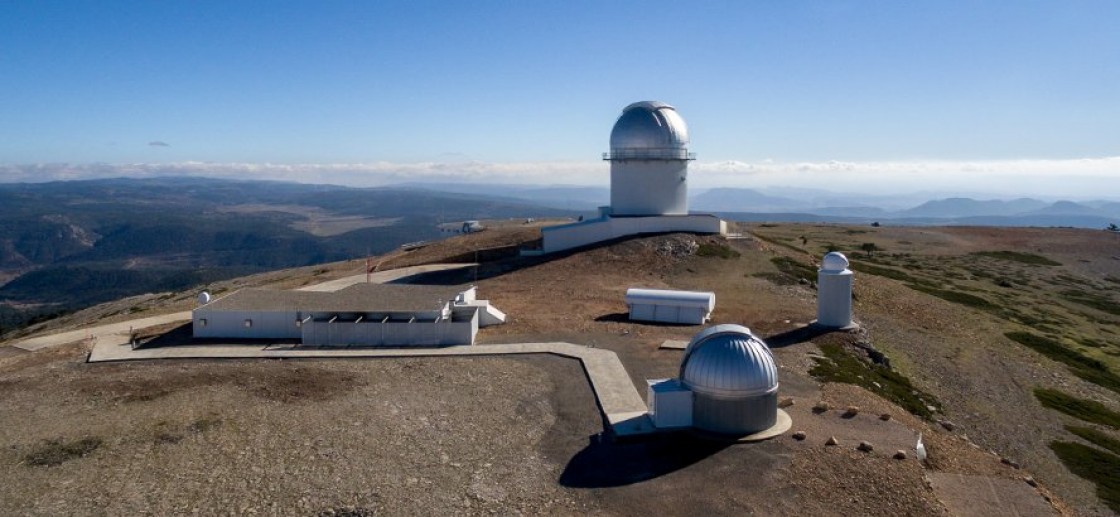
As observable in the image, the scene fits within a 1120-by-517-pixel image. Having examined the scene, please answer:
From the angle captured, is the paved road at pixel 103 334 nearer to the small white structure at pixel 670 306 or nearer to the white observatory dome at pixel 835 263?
the small white structure at pixel 670 306

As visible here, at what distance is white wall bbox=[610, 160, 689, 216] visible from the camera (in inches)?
1956

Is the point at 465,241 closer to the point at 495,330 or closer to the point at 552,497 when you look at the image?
the point at 495,330

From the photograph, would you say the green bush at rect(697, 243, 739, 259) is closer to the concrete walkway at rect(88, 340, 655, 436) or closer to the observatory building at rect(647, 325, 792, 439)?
the concrete walkway at rect(88, 340, 655, 436)

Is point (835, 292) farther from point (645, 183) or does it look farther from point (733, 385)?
point (645, 183)

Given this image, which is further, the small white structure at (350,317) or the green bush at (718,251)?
the green bush at (718,251)

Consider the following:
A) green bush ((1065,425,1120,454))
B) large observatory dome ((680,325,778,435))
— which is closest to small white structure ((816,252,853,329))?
green bush ((1065,425,1120,454))

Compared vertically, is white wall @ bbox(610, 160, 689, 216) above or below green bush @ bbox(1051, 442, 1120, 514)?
above

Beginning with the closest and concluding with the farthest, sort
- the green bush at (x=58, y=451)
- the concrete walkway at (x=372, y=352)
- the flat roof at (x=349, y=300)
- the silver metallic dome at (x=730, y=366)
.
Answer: the green bush at (x=58, y=451) → the silver metallic dome at (x=730, y=366) → the concrete walkway at (x=372, y=352) → the flat roof at (x=349, y=300)

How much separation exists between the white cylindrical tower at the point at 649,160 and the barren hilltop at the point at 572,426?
12.1 meters

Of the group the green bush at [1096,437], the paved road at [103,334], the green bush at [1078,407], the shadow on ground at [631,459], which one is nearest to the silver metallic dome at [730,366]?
the shadow on ground at [631,459]

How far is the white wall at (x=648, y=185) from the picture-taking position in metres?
49.7

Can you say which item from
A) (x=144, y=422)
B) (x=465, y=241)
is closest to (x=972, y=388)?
(x=144, y=422)

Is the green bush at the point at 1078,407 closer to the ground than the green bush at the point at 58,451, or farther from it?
closer to the ground

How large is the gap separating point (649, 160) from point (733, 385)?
3263 centimetres
